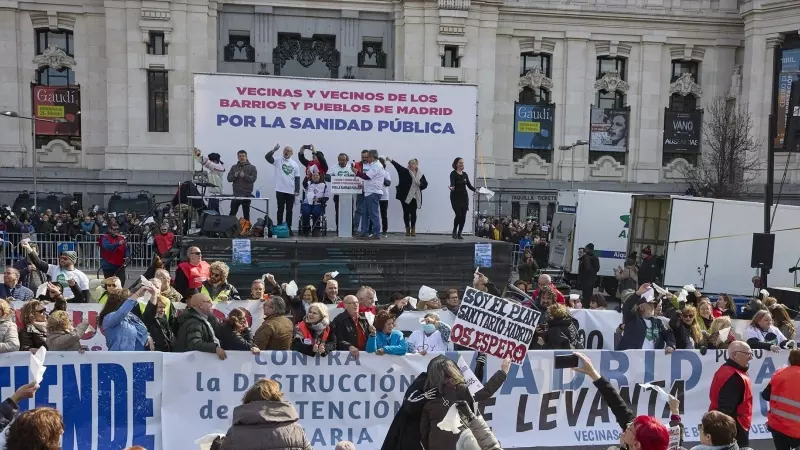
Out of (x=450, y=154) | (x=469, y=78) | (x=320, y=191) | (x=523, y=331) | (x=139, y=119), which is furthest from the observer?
(x=469, y=78)

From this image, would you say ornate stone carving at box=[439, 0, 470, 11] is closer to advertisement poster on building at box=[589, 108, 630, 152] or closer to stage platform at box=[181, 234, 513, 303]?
advertisement poster on building at box=[589, 108, 630, 152]

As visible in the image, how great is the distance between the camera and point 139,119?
31.5 m

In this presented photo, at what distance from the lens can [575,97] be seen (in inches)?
1441

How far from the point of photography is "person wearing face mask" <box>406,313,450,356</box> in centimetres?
838

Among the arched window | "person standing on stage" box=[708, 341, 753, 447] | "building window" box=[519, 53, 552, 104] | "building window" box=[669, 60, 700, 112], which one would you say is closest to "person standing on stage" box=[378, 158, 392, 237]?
"person standing on stage" box=[708, 341, 753, 447]

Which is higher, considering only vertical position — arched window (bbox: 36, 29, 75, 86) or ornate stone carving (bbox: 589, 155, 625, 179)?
arched window (bbox: 36, 29, 75, 86)

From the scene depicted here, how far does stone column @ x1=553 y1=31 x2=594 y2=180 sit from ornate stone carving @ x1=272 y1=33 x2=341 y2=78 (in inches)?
437

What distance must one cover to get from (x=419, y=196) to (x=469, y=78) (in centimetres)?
1817

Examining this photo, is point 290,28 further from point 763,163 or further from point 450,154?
point 763,163

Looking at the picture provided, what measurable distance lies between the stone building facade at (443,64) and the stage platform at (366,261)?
1595 cm

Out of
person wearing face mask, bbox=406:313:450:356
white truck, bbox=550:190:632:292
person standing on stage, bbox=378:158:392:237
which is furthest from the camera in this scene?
white truck, bbox=550:190:632:292

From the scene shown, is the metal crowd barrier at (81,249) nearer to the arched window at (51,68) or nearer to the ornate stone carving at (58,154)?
the ornate stone carving at (58,154)

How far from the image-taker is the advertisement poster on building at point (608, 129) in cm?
3681

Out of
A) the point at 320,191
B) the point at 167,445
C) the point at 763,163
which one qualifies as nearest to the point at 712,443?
the point at 167,445
